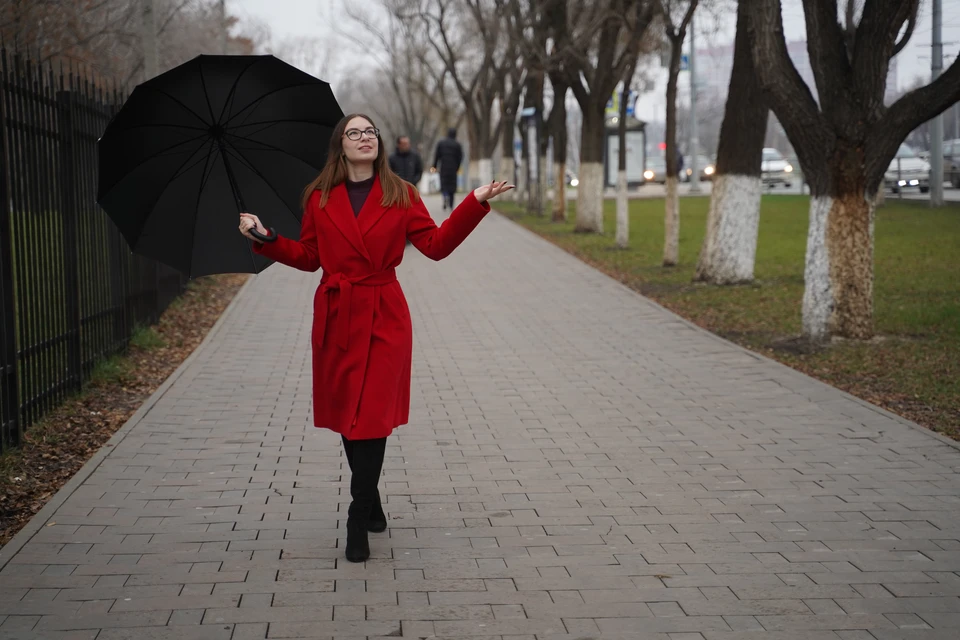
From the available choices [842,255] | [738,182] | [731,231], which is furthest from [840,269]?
[731,231]

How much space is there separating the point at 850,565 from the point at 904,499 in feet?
3.91

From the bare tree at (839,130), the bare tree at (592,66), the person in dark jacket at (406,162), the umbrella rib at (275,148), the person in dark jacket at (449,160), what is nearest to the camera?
the umbrella rib at (275,148)

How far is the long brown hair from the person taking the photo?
489cm

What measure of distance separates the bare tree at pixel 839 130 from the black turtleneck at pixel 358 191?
6.49 meters

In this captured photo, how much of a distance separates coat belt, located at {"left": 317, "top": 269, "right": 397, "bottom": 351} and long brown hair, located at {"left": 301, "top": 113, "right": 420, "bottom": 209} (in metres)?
0.30

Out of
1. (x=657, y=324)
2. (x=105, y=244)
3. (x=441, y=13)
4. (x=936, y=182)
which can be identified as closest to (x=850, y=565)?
(x=105, y=244)

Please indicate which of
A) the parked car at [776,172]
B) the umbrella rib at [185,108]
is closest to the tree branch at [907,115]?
the umbrella rib at [185,108]

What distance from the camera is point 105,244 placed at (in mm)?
9656

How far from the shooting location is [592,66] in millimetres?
22734

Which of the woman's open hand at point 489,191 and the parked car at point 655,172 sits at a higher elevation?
the parked car at point 655,172

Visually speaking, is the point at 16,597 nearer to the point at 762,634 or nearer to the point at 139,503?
the point at 139,503

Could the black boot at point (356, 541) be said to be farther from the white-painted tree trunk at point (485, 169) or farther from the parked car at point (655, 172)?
the parked car at point (655, 172)

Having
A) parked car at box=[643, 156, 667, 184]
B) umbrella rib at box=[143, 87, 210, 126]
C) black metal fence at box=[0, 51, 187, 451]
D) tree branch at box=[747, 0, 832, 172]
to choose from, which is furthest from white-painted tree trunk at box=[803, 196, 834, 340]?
parked car at box=[643, 156, 667, 184]

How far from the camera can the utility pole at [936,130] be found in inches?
1051
